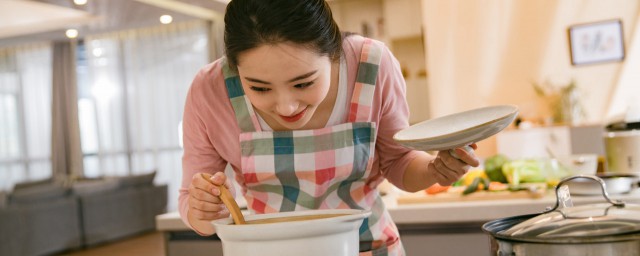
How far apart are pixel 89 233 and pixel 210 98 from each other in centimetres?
702

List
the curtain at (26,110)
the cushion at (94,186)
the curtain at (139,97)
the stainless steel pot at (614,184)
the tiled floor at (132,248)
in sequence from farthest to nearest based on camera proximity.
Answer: the curtain at (26,110), the curtain at (139,97), the cushion at (94,186), the tiled floor at (132,248), the stainless steel pot at (614,184)

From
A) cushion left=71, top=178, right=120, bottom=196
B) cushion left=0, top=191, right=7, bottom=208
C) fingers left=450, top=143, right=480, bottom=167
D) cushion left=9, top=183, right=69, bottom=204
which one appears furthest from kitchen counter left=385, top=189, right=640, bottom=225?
cushion left=71, top=178, right=120, bottom=196

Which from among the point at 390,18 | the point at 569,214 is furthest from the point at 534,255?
the point at 390,18

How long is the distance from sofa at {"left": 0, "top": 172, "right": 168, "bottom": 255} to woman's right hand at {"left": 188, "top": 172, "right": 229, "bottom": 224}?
250 inches

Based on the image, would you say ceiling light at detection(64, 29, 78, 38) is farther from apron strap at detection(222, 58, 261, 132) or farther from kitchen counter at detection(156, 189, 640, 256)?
apron strap at detection(222, 58, 261, 132)

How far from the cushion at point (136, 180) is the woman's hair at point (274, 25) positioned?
25.2 ft

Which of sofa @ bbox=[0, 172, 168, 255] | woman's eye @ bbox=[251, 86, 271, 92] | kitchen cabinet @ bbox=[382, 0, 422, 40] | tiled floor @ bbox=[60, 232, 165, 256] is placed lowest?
tiled floor @ bbox=[60, 232, 165, 256]

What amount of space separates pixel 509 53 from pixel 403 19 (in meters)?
1.19

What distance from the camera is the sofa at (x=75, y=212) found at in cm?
679

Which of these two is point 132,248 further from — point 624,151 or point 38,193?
point 624,151

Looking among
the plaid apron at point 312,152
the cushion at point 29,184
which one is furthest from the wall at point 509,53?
the plaid apron at point 312,152

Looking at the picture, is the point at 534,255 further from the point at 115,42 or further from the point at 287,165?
the point at 115,42

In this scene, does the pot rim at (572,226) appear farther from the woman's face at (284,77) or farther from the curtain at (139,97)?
the curtain at (139,97)

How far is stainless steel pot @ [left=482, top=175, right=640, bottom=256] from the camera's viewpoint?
0.63 metres
